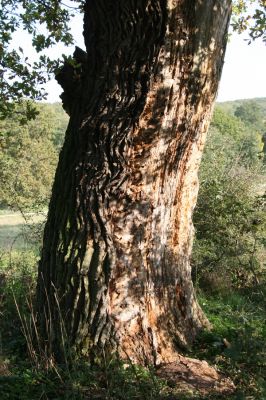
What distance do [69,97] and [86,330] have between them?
2.51 meters

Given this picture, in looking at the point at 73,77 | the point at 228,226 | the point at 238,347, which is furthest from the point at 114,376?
the point at 228,226

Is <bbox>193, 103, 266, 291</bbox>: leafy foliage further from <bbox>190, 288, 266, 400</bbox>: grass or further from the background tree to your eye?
the background tree

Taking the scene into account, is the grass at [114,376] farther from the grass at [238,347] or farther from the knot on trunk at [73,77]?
the knot on trunk at [73,77]

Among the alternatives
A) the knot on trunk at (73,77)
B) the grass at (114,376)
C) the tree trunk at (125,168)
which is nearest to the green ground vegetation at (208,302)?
the grass at (114,376)

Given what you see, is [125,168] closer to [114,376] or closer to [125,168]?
[125,168]

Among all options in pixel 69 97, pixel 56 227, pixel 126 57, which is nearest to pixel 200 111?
pixel 126 57

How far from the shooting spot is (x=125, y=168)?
4.35 meters

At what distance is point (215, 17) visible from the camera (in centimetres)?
460

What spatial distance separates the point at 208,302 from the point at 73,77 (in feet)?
14.4

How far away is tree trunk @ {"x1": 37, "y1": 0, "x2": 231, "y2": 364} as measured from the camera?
4289 mm

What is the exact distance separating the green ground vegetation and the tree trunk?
14.9 inches

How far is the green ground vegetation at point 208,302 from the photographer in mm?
3760

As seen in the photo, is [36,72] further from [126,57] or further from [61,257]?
[61,257]

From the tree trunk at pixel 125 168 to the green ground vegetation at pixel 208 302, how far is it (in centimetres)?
38
